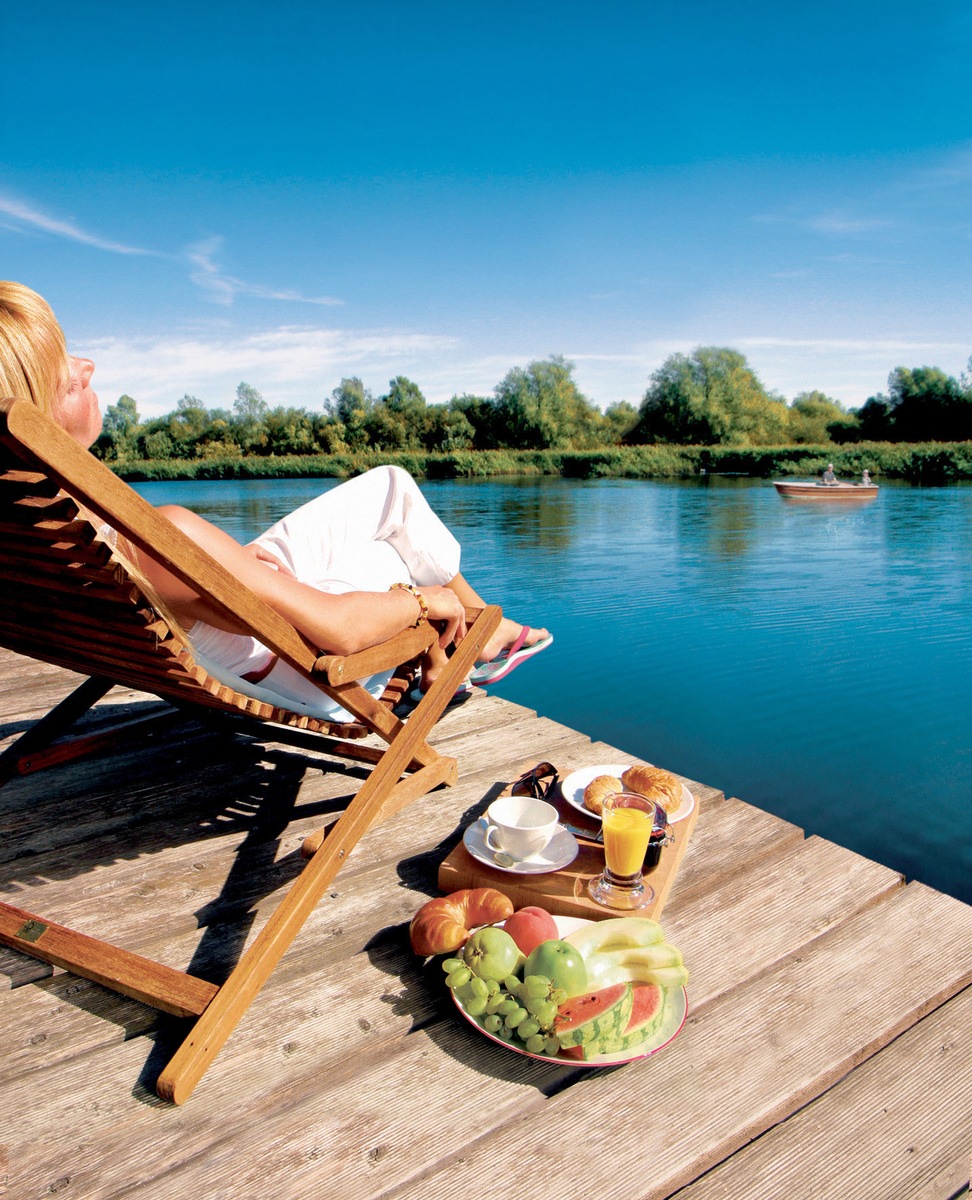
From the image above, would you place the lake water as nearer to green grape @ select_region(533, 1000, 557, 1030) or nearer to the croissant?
the croissant

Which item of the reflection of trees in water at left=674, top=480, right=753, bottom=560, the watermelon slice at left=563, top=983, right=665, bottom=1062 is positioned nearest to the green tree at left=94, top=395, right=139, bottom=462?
the reflection of trees in water at left=674, top=480, right=753, bottom=560

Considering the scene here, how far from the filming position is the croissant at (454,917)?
1.63m

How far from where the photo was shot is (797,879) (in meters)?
1.98

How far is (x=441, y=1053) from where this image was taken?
1.45 meters

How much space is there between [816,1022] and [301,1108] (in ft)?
3.04

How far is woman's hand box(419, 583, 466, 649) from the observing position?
220cm

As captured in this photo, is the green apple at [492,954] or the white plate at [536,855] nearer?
the green apple at [492,954]

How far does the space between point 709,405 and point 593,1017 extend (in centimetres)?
5863

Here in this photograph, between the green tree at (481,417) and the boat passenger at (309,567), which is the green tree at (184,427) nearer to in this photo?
the green tree at (481,417)

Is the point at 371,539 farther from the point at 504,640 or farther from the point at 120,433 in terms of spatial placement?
the point at 120,433

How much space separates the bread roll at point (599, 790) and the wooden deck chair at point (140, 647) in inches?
16.7

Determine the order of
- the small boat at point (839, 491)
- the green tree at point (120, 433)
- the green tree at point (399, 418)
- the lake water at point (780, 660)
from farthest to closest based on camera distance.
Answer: the green tree at point (399, 418) < the green tree at point (120, 433) < the small boat at point (839, 491) < the lake water at point (780, 660)

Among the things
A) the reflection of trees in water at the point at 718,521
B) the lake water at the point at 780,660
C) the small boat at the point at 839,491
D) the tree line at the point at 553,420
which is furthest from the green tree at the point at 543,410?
the lake water at the point at 780,660

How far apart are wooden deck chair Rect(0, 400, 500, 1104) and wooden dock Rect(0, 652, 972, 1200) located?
0.32ft
